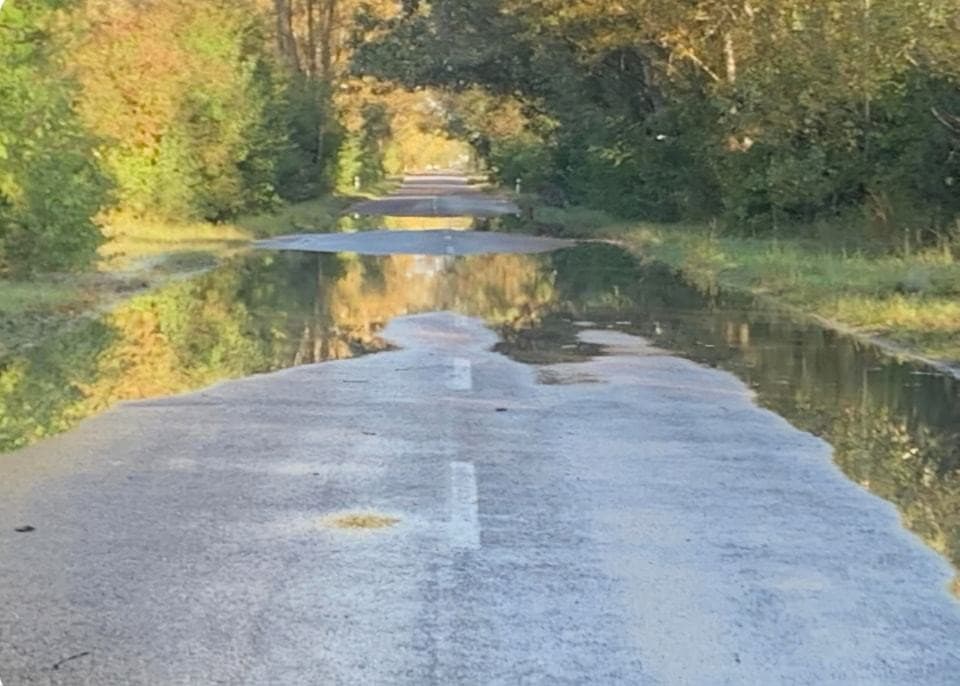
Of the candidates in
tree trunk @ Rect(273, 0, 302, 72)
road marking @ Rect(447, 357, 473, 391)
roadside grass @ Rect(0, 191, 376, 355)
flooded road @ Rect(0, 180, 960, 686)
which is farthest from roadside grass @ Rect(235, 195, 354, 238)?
road marking @ Rect(447, 357, 473, 391)

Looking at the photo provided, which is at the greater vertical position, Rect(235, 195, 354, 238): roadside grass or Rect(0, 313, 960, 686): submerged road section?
Rect(0, 313, 960, 686): submerged road section

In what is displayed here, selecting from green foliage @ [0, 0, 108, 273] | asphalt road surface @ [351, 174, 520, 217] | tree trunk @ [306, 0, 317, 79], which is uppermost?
tree trunk @ [306, 0, 317, 79]

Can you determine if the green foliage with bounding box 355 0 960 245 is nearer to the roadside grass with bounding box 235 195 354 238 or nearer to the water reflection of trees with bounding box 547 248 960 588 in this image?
the water reflection of trees with bounding box 547 248 960 588

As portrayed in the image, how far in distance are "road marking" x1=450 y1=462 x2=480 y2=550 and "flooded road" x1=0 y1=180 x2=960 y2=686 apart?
4cm

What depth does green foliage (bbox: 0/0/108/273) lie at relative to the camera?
1859 cm

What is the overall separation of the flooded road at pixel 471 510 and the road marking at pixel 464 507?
43mm

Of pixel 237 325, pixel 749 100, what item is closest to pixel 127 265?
pixel 237 325

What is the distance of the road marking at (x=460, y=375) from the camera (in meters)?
13.6

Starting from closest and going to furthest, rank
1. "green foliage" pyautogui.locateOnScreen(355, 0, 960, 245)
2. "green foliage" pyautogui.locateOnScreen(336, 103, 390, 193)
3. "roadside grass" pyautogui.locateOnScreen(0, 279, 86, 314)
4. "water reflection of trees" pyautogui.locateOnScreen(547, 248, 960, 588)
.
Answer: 1. "water reflection of trees" pyautogui.locateOnScreen(547, 248, 960, 588)
2. "roadside grass" pyautogui.locateOnScreen(0, 279, 86, 314)
3. "green foliage" pyautogui.locateOnScreen(355, 0, 960, 245)
4. "green foliage" pyautogui.locateOnScreen(336, 103, 390, 193)

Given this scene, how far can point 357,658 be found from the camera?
5.88 metres

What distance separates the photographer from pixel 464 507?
8.59 m

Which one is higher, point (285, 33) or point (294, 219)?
point (285, 33)

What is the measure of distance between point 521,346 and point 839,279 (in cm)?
808

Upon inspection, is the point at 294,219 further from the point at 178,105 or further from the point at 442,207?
the point at 442,207
